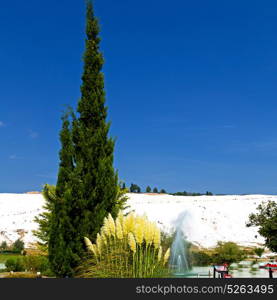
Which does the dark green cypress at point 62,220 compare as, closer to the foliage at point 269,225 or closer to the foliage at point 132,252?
the foliage at point 132,252

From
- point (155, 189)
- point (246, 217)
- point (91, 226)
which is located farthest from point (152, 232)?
point (155, 189)

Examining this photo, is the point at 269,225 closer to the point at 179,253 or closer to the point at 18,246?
the point at 179,253

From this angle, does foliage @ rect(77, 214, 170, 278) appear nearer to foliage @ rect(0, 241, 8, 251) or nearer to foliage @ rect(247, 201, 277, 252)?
foliage @ rect(247, 201, 277, 252)

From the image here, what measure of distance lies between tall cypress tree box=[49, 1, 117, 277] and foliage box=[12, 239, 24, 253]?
13646 mm

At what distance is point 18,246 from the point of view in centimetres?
2278

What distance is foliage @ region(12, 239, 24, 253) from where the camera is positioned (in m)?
22.2

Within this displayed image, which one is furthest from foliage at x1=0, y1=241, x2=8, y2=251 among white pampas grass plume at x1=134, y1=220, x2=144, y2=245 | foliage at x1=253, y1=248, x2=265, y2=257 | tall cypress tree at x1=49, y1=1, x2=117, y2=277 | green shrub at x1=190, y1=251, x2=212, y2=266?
white pampas grass plume at x1=134, y1=220, x2=144, y2=245

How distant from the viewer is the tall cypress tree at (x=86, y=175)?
9703mm

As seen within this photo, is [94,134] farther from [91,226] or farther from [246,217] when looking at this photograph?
[246,217]

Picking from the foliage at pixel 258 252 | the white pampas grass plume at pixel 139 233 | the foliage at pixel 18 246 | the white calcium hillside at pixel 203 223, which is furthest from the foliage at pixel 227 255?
the foliage at pixel 18 246

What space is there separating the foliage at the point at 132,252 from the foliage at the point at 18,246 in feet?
54.0

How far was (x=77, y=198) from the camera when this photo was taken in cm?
995
